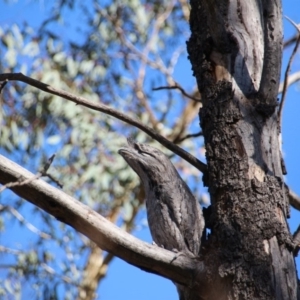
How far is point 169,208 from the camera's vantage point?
11.4ft

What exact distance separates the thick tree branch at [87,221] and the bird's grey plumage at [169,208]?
856 mm

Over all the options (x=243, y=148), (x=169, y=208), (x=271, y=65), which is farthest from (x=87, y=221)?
(x=169, y=208)

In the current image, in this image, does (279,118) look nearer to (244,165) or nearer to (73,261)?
(244,165)

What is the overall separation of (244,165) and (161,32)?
6.80 metres

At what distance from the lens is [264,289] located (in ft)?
7.95

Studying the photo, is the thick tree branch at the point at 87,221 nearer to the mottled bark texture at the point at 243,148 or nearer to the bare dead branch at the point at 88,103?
the mottled bark texture at the point at 243,148

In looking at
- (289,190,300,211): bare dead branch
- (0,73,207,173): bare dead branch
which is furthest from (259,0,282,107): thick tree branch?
(289,190,300,211): bare dead branch

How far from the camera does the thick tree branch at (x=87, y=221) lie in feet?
7.62

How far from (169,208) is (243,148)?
0.86 m

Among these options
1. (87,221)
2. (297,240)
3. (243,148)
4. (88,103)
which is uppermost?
(88,103)

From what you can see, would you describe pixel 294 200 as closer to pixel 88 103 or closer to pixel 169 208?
pixel 169 208

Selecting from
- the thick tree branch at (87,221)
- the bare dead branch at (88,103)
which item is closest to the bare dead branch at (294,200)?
the bare dead branch at (88,103)

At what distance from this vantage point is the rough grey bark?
336cm

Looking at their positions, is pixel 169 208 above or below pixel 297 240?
above
